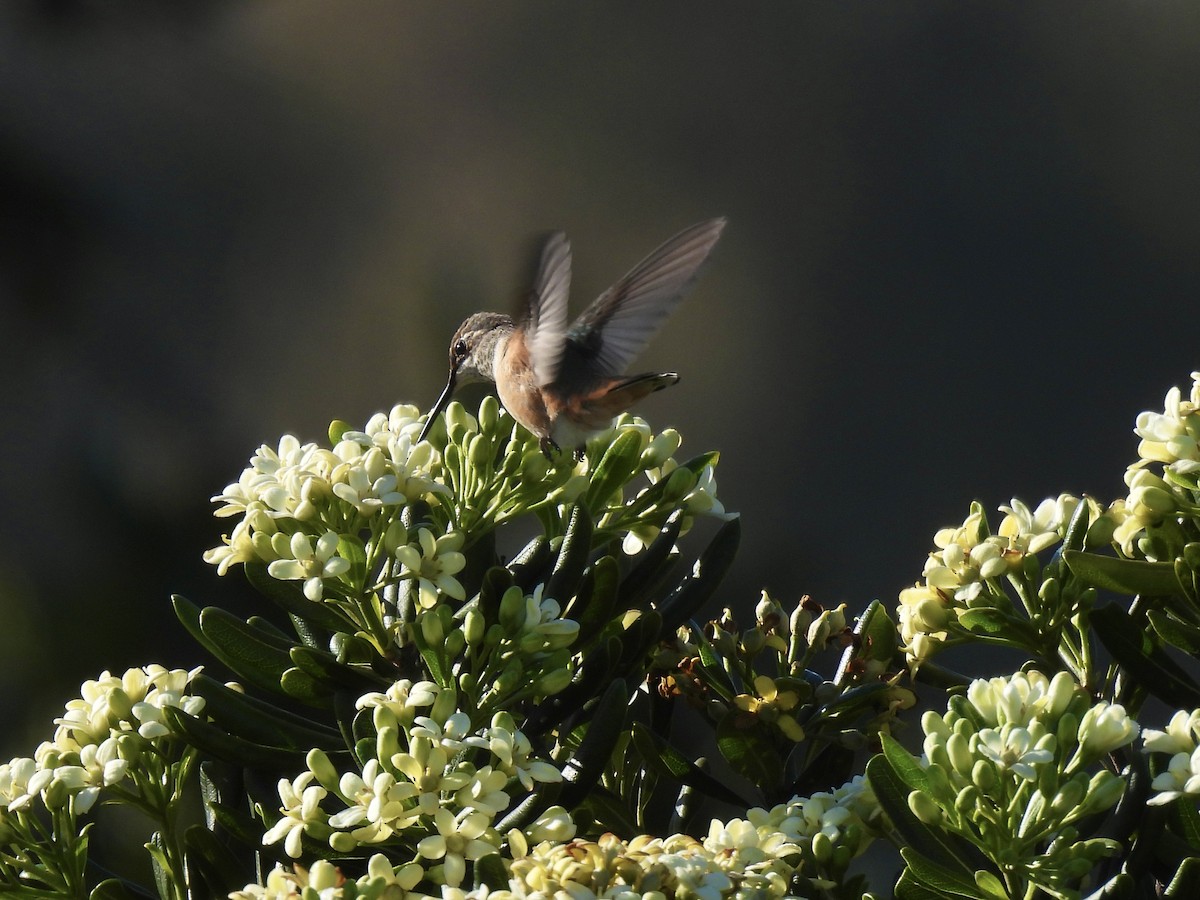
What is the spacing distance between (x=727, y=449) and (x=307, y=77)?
1.60 metres

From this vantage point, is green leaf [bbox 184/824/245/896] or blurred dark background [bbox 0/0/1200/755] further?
blurred dark background [bbox 0/0/1200/755]

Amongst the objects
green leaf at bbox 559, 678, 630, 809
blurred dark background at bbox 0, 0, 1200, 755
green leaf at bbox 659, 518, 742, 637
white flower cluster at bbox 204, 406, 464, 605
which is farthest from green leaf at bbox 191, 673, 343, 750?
blurred dark background at bbox 0, 0, 1200, 755

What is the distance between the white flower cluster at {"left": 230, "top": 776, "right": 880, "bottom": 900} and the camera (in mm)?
A: 789

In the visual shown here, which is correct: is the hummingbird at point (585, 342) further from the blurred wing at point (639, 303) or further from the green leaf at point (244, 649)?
the green leaf at point (244, 649)

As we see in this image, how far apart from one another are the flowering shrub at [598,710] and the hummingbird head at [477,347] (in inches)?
27.9

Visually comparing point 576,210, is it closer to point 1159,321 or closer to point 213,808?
point 1159,321

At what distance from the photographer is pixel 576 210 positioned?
329cm

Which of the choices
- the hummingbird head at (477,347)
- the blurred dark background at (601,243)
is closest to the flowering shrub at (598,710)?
the hummingbird head at (477,347)

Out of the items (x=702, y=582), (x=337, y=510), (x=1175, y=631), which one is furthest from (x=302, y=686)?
(x=1175, y=631)

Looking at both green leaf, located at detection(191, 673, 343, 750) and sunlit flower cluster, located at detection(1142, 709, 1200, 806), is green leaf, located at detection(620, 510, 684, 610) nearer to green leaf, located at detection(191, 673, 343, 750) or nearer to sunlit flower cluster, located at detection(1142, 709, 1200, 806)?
green leaf, located at detection(191, 673, 343, 750)

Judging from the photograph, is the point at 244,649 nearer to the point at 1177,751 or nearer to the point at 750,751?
the point at 750,751

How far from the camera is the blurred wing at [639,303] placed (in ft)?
5.00

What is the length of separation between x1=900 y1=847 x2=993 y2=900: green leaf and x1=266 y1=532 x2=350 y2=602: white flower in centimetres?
51

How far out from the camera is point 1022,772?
880 millimetres
